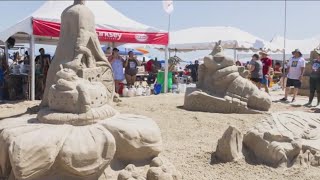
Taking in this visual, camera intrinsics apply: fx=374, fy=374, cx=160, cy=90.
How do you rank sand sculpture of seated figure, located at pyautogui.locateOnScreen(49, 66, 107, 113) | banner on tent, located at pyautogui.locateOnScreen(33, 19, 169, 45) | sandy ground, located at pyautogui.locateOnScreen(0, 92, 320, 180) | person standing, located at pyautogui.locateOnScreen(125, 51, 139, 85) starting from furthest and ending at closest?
1. person standing, located at pyautogui.locateOnScreen(125, 51, 139, 85)
2. banner on tent, located at pyautogui.locateOnScreen(33, 19, 169, 45)
3. sandy ground, located at pyautogui.locateOnScreen(0, 92, 320, 180)
4. sand sculpture of seated figure, located at pyautogui.locateOnScreen(49, 66, 107, 113)

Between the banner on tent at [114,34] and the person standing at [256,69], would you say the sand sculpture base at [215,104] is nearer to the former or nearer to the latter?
the person standing at [256,69]

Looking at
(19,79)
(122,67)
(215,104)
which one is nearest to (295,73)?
(215,104)

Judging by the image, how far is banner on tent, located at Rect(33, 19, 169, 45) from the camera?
320 inches

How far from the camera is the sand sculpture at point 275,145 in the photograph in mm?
3787

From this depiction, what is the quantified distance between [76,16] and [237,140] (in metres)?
2.93

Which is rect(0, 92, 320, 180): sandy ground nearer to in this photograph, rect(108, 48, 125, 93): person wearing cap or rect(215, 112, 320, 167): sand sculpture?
rect(215, 112, 320, 167): sand sculpture

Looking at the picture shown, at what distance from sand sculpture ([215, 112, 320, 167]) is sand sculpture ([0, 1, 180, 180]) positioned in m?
0.93

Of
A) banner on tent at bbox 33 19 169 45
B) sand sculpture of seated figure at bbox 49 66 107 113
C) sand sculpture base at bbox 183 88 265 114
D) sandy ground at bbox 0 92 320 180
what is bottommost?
sandy ground at bbox 0 92 320 180

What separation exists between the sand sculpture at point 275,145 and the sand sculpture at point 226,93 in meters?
2.78

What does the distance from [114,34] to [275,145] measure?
6.56 meters

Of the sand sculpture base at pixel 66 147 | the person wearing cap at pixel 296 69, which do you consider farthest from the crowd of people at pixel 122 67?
the sand sculpture base at pixel 66 147

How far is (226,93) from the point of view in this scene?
7.08 m

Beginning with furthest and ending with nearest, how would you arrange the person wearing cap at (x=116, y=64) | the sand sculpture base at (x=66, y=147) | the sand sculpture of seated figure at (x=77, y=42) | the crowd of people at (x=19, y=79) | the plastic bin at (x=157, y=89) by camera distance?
the plastic bin at (x=157, y=89)
the person wearing cap at (x=116, y=64)
the crowd of people at (x=19, y=79)
the sand sculpture of seated figure at (x=77, y=42)
the sand sculpture base at (x=66, y=147)

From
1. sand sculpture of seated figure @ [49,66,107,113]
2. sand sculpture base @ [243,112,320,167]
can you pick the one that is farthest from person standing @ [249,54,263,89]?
sand sculpture of seated figure @ [49,66,107,113]
